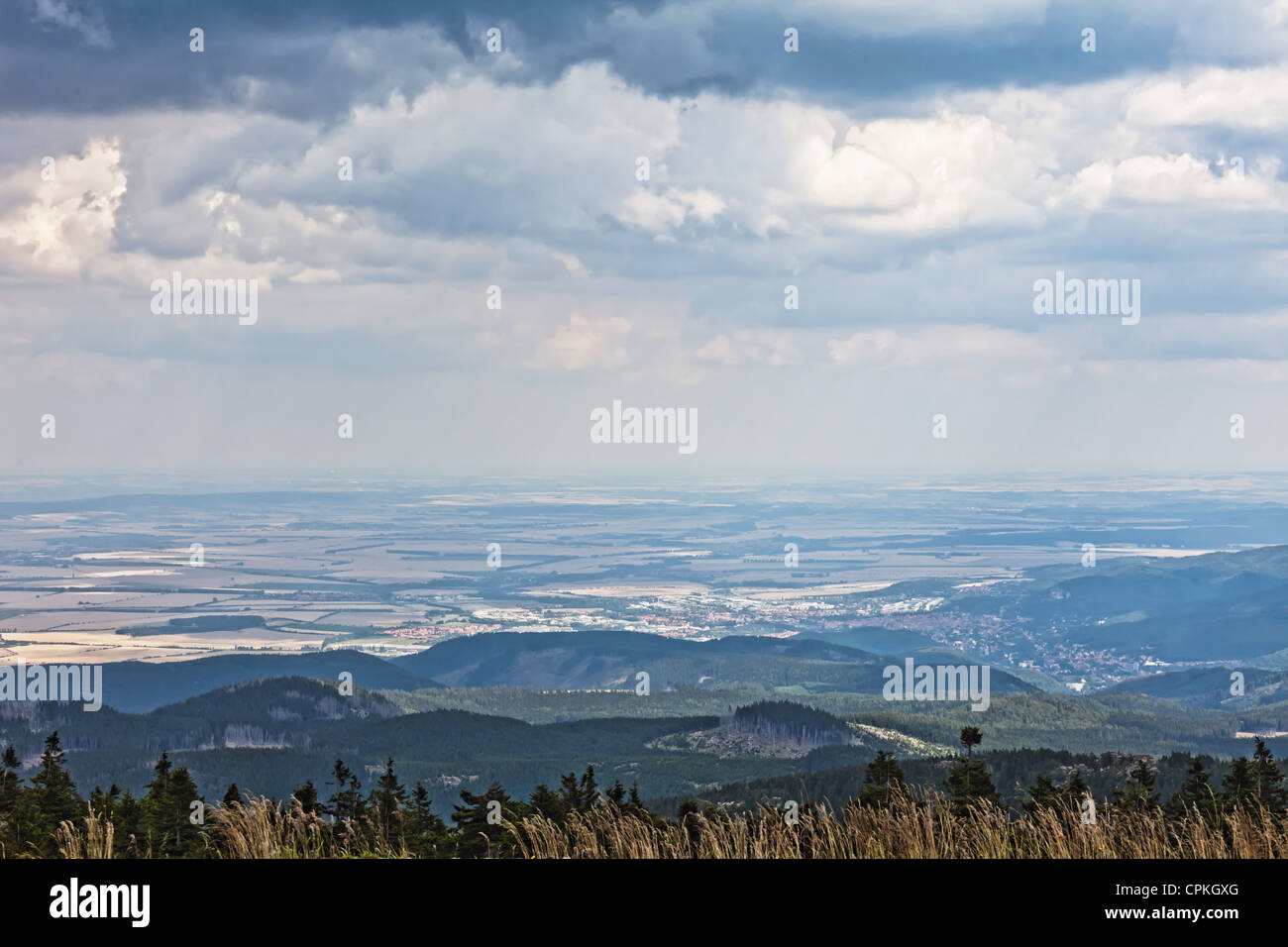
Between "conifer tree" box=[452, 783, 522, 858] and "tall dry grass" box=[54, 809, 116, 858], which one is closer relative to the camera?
"tall dry grass" box=[54, 809, 116, 858]

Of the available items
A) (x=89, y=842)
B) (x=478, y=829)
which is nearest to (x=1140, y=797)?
(x=478, y=829)

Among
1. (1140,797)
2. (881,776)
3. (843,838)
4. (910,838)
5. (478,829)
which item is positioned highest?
(910,838)

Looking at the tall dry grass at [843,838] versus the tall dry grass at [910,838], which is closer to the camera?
the tall dry grass at [910,838]

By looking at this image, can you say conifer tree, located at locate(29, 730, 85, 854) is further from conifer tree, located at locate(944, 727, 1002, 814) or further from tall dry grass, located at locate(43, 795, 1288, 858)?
conifer tree, located at locate(944, 727, 1002, 814)

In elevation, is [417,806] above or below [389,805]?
below

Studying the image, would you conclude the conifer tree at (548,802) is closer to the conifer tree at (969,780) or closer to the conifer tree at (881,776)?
the conifer tree at (881,776)

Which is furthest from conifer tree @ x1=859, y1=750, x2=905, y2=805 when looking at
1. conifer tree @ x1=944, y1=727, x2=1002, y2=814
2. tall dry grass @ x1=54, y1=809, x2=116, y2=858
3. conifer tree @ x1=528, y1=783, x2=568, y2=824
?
tall dry grass @ x1=54, y1=809, x2=116, y2=858

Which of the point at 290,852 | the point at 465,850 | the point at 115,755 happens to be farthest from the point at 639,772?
the point at 290,852

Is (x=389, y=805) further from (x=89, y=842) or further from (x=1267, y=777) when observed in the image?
(x=1267, y=777)

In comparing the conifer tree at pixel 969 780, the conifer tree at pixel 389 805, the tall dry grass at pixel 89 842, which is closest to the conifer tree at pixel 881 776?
the conifer tree at pixel 969 780
